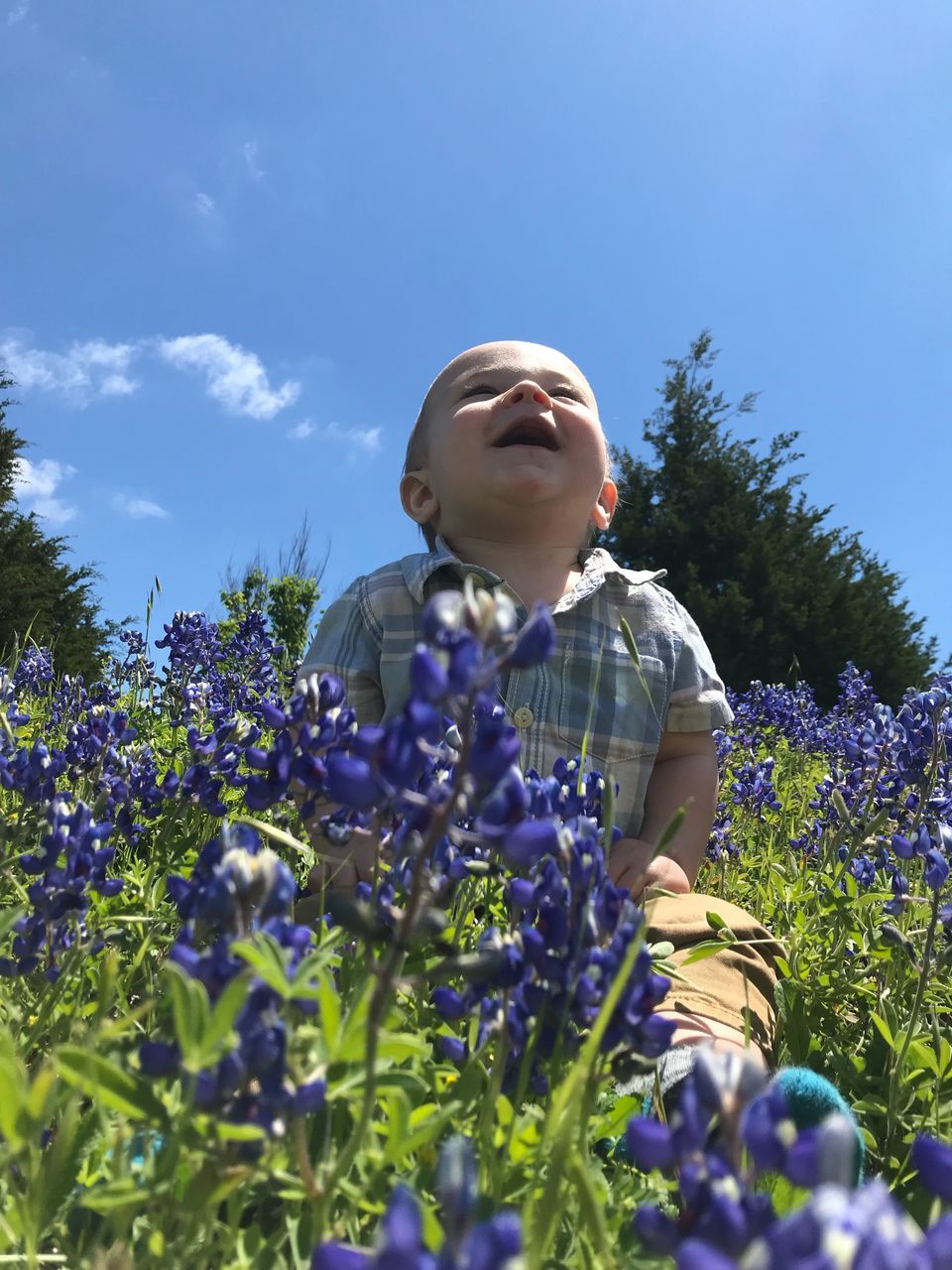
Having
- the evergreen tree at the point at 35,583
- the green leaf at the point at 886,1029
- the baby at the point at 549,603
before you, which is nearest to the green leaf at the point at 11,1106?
the green leaf at the point at 886,1029

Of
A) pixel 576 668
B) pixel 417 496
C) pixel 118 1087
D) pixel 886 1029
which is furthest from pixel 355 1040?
pixel 417 496

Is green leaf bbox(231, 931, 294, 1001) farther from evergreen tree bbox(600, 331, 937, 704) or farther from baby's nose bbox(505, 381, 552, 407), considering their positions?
evergreen tree bbox(600, 331, 937, 704)

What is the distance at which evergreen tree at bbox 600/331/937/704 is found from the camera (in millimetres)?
27219

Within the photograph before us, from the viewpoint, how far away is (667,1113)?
6.52 ft

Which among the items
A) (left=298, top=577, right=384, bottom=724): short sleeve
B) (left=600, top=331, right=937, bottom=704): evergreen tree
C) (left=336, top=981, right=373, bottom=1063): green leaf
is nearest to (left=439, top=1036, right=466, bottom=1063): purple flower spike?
(left=336, top=981, right=373, bottom=1063): green leaf

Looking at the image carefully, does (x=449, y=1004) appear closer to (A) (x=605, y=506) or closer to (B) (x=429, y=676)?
(B) (x=429, y=676)

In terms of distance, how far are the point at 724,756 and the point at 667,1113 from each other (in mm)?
4626

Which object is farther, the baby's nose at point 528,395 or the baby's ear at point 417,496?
the baby's ear at point 417,496

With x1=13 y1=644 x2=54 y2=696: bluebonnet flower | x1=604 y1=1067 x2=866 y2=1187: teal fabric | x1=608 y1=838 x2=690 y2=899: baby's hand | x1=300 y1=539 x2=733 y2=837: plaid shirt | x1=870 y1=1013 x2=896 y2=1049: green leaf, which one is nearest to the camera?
x1=604 y1=1067 x2=866 y2=1187: teal fabric

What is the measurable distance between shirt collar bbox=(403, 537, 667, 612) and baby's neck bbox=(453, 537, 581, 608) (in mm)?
60

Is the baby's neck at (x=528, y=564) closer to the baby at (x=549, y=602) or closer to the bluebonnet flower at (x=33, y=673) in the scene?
the baby at (x=549, y=602)

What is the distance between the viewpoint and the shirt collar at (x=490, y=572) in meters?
3.55

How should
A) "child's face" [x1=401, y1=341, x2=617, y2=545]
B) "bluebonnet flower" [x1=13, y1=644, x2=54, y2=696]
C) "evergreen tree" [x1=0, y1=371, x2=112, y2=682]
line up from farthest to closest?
"evergreen tree" [x1=0, y1=371, x2=112, y2=682]
"bluebonnet flower" [x1=13, y1=644, x2=54, y2=696]
"child's face" [x1=401, y1=341, x2=617, y2=545]

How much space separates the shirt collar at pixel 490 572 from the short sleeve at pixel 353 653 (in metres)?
0.23
